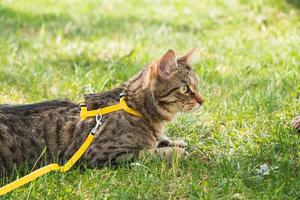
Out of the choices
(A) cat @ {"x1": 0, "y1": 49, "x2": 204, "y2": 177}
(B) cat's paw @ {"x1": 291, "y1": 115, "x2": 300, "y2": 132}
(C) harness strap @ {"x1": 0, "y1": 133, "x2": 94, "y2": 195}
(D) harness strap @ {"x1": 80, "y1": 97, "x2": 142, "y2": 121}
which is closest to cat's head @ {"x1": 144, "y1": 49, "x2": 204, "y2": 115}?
(A) cat @ {"x1": 0, "y1": 49, "x2": 204, "y2": 177}

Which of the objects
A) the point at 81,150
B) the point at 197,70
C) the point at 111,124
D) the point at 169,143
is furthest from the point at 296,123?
the point at 197,70

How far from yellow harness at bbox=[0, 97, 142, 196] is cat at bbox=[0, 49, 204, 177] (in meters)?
0.03

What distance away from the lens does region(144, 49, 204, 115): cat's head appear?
426 cm

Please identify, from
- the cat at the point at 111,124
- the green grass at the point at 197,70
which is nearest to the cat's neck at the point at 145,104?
the cat at the point at 111,124

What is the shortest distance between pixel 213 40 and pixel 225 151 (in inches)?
129

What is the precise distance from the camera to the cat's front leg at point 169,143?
4.37m

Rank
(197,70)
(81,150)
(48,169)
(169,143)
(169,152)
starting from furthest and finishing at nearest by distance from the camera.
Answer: (197,70) < (169,143) < (169,152) < (81,150) < (48,169)

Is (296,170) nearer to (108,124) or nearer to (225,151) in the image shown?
(225,151)

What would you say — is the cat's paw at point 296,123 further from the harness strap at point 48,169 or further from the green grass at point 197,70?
the harness strap at point 48,169

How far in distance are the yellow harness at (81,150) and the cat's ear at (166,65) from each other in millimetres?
313

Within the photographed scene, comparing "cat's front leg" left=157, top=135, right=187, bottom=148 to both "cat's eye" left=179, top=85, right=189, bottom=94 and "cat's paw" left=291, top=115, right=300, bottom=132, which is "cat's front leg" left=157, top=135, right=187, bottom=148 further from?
"cat's paw" left=291, top=115, right=300, bottom=132

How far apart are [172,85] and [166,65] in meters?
0.14

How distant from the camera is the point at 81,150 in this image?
404cm

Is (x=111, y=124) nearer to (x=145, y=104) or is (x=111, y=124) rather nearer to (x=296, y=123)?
(x=145, y=104)
